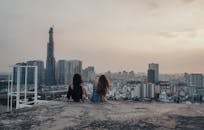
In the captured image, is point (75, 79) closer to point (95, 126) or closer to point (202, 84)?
point (95, 126)

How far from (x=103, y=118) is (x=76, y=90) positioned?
3.88 metres

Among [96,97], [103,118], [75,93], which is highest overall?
[75,93]

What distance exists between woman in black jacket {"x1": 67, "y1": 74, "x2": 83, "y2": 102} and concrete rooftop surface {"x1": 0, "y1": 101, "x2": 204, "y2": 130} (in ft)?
6.81

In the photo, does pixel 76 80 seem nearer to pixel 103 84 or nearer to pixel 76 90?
pixel 76 90

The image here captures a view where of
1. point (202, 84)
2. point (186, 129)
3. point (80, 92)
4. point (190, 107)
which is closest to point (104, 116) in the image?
point (186, 129)

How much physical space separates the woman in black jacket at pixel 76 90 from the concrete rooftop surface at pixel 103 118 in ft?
6.81

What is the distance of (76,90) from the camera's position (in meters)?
12.3

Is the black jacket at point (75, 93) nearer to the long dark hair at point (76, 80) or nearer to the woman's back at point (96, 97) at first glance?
the long dark hair at point (76, 80)

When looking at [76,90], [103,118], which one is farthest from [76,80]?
[103,118]

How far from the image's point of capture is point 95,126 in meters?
7.80

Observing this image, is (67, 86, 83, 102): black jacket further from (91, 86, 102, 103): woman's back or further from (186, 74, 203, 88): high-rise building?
(186, 74, 203, 88): high-rise building

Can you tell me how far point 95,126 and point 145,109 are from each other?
7.93ft

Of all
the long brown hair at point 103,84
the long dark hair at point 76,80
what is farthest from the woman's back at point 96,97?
the long dark hair at point 76,80

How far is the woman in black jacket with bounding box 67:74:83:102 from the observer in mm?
12148
